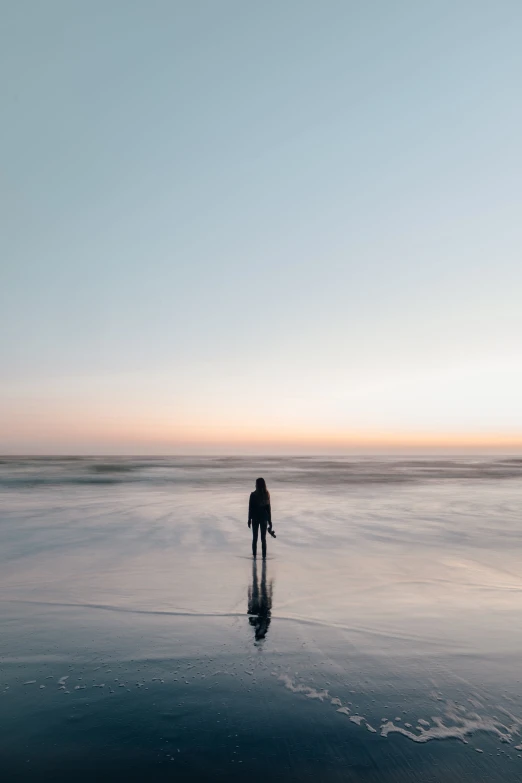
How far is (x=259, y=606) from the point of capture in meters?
9.27

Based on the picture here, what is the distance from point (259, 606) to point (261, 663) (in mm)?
2625

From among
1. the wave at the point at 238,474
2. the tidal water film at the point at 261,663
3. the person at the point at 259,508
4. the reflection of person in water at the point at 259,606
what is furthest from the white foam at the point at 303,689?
the wave at the point at 238,474

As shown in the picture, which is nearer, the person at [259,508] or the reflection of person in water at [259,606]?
the reflection of person in water at [259,606]

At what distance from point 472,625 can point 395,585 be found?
2668 mm

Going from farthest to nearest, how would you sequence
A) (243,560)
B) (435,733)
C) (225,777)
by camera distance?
(243,560) → (435,733) → (225,777)

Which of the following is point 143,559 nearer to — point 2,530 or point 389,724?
point 2,530

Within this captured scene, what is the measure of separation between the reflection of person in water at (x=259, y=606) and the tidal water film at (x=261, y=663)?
50 millimetres

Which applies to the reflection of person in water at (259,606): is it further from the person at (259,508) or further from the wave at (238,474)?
the wave at (238,474)

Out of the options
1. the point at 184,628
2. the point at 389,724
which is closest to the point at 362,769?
the point at 389,724

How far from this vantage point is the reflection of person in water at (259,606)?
26.6 ft

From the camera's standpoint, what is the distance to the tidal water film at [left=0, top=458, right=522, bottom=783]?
464 centimetres

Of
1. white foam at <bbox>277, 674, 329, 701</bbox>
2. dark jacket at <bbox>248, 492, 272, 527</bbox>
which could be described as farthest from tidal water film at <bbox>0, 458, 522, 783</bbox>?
dark jacket at <bbox>248, 492, 272, 527</bbox>

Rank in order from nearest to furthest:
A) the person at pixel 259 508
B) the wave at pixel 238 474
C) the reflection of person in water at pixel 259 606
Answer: the reflection of person in water at pixel 259 606, the person at pixel 259 508, the wave at pixel 238 474

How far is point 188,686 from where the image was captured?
605cm
